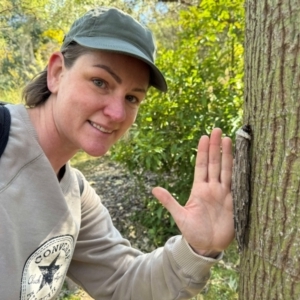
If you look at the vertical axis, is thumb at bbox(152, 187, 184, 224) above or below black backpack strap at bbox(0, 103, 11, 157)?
below

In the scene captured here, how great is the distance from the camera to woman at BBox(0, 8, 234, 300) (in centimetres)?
122

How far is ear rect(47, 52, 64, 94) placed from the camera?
1.48m

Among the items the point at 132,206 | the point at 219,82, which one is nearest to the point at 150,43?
the point at 219,82

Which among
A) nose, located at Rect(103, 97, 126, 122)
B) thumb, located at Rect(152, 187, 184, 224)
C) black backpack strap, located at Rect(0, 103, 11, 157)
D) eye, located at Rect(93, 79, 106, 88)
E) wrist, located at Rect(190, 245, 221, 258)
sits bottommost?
wrist, located at Rect(190, 245, 221, 258)

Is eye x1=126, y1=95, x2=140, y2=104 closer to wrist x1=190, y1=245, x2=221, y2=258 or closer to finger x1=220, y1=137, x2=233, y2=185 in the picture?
finger x1=220, y1=137, x2=233, y2=185

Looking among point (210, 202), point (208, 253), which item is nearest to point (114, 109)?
point (210, 202)

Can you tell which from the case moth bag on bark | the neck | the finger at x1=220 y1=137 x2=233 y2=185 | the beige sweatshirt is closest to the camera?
the case moth bag on bark

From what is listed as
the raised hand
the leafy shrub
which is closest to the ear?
the raised hand

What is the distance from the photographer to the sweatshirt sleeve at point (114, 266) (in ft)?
4.84

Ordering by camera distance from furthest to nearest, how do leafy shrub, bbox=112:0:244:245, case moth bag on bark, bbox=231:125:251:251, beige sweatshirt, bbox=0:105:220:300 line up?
leafy shrub, bbox=112:0:244:245
beige sweatshirt, bbox=0:105:220:300
case moth bag on bark, bbox=231:125:251:251

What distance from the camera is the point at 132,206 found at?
424 cm

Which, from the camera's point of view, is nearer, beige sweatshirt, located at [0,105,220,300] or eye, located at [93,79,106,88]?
beige sweatshirt, located at [0,105,220,300]

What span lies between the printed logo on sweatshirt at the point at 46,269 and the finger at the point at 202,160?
0.58m

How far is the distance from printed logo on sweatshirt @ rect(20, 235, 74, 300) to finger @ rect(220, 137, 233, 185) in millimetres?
654
